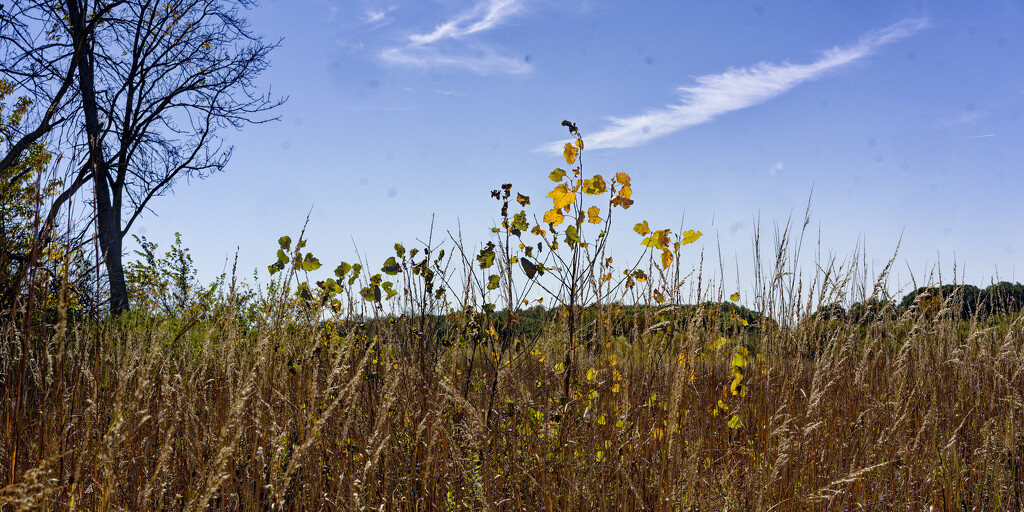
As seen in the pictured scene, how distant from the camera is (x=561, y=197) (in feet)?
8.25

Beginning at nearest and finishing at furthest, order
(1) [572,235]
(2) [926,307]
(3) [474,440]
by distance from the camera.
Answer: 1. (3) [474,440]
2. (1) [572,235]
3. (2) [926,307]

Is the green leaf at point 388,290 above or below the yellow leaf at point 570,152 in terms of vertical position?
below

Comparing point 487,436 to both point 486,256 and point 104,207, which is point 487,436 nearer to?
point 486,256

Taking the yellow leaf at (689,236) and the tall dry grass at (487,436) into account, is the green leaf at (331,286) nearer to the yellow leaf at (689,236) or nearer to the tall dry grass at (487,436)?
the tall dry grass at (487,436)

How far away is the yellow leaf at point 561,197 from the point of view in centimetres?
251

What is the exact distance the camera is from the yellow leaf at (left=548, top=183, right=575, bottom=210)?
2.51 metres

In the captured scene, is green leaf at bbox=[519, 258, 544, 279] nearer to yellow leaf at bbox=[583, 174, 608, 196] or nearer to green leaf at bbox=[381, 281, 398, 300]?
yellow leaf at bbox=[583, 174, 608, 196]

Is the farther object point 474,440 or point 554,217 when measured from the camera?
point 554,217

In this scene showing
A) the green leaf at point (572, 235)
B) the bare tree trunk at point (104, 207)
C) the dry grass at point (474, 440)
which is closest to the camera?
the dry grass at point (474, 440)

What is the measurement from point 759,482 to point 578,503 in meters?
0.54

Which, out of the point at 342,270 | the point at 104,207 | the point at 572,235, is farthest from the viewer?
the point at 104,207

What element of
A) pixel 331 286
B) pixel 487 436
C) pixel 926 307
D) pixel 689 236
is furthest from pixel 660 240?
pixel 926 307

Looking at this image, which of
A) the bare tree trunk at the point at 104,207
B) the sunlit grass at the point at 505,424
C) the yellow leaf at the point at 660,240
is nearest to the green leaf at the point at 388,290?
the sunlit grass at the point at 505,424

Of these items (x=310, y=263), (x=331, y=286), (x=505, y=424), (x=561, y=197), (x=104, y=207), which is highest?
(x=104, y=207)
